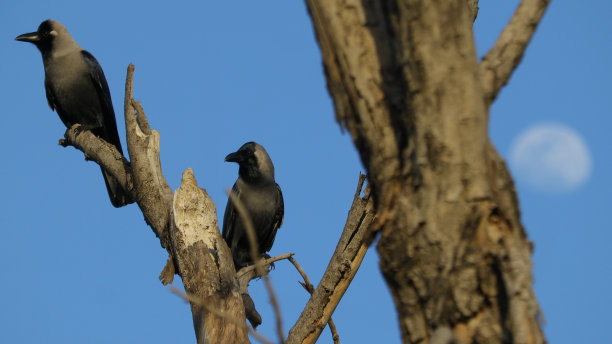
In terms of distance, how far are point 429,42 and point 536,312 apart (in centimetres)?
81

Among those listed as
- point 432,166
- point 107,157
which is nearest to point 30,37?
point 107,157

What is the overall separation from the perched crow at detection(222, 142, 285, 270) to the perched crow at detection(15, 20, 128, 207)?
5.08ft

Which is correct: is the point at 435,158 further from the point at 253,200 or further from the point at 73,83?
the point at 73,83

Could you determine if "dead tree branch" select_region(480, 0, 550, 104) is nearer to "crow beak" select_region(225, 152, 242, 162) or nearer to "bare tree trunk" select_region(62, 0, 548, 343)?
"bare tree trunk" select_region(62, 0, 548, 343)

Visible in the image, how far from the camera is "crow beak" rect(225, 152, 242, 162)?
21.7 ft

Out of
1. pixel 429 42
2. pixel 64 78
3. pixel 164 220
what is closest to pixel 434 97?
pixel 429 42

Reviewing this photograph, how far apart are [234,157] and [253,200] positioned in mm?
497

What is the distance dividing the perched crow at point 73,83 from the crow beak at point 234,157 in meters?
1.44

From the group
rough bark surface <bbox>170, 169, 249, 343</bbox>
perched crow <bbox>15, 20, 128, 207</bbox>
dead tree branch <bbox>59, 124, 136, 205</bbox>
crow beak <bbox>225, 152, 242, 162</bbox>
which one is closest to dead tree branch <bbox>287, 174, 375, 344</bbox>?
rough bark surface <bbox>170, 169, 249, 343</bbox>

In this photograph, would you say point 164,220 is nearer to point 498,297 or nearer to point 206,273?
point 206,273

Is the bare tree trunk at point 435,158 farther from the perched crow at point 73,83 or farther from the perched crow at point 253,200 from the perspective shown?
the perched crow at point 73,83

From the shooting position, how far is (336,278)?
432 cm

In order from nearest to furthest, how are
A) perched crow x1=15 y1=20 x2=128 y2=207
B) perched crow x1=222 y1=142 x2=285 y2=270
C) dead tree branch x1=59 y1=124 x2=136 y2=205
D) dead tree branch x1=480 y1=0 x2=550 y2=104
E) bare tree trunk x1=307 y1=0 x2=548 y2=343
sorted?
bare tree trunk x1=307 y1=0 x2=548 y2=343
dead tree branch x1=480 y1=0 x2=550 y2=104
dead tree branch x1=59 y1=124 x2=136 y2=205
perched crow x1=222 y1=142 x2=285 y2=270
perched crow x1=15 y1=20 x2=128 y2=207

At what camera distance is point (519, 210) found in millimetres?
1875
